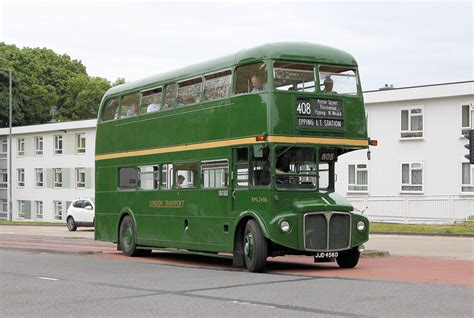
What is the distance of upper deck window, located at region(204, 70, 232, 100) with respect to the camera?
55.6ft

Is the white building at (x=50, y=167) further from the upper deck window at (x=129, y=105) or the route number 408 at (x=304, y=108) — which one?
the route number 408 at (x=304, y=108)

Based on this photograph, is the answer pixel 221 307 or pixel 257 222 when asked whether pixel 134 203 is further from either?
pixel 221 307

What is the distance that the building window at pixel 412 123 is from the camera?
135ft

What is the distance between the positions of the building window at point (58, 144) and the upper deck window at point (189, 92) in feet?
164

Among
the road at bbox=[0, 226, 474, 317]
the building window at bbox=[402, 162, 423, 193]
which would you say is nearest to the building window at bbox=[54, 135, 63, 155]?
the building window at bbox=[402, 162, 423, 193]

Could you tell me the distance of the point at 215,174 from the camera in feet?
57.2

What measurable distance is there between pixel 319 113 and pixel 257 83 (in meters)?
1.37

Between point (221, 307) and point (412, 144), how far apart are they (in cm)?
3240

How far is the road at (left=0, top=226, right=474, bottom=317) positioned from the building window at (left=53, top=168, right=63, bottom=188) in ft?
160

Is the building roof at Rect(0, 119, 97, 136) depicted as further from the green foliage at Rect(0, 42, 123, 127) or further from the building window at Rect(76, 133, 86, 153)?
the green foliage at Rect(0, 42, 123, 127)

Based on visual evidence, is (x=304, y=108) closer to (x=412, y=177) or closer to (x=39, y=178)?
(x=412, y=177)

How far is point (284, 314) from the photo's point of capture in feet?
31.9

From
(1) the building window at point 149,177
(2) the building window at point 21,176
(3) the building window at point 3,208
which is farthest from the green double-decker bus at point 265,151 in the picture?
(3) the building window at point 3,208

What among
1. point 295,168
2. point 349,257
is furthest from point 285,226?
point 349,257
